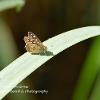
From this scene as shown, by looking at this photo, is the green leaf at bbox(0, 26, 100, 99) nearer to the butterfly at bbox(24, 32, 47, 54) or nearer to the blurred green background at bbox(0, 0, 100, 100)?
the butterfly at bbox(24, 32, 47, 54)

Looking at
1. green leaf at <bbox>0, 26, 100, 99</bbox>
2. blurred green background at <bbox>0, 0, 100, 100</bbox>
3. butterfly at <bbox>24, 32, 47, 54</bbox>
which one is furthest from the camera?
blurred green background at <bbox>0, 0, 100, 100</bbox>

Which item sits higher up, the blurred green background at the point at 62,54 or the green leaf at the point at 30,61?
the green leaf at the point at 30,61

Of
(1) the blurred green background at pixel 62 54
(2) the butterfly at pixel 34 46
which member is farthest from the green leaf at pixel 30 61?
(1) the blurred green background at pixel 62 54

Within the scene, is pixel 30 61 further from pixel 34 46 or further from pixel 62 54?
pixel 62 54

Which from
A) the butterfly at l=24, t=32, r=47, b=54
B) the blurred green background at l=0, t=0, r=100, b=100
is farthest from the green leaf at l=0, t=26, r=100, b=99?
the blurred green background at l=0, t=0, r=100, b=100

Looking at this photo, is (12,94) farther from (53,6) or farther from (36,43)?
(53,6)

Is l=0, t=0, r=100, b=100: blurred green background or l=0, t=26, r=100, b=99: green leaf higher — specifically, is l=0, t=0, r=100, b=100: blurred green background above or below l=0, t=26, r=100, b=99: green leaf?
below

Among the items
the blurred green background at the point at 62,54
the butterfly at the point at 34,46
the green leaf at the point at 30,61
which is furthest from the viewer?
the blurred green background at the point at 62,54

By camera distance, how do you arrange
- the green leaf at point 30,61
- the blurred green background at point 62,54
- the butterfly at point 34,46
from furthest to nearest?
1. the blurred green background at point 62,54
2. the butterfly at point 34,46
3. the green leaf at point 30,61

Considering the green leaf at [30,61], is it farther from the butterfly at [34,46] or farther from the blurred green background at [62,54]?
the blurred green background at [62,54]

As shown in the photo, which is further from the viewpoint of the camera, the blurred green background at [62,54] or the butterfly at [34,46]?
the blurred green background at [62,54]
